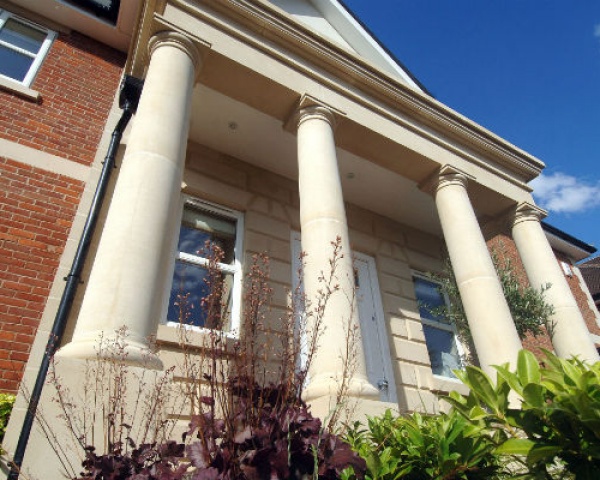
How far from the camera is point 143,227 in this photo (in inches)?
143

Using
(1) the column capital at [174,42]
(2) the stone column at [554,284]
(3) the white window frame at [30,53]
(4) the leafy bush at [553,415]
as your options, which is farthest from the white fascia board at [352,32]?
(4) the leafy bush at [553,415]

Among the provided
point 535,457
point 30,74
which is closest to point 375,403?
point 535,457

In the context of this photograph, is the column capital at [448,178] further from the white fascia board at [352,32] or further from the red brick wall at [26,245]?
the red brick wall at [26,245]

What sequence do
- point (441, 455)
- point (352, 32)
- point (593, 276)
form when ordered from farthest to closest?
1. point (593, 276)
2. point (352, 32)
3. point (441, 455)

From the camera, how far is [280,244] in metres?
7.28

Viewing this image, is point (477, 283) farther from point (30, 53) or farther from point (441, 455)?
point (30, 53)

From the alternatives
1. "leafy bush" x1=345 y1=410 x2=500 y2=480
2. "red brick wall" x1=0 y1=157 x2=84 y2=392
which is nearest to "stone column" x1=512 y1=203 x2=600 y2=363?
"leafy bush" x1=345 y1=410 x2=500 y2=480

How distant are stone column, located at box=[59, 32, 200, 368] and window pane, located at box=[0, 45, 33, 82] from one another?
3346mm

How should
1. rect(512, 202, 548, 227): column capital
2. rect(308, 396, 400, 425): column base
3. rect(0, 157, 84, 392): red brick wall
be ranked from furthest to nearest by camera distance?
1. rect(512, 202, 548, 227): column capital
2. rect(0, 157, 84, 392): red brick wall
3. rect(308, 396, 400, 425): column base

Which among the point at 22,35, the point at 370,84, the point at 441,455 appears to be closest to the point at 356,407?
the point at 441,455

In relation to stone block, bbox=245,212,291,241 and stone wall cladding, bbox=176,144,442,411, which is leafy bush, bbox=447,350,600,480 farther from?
stone block, bbox=245,212,291,241

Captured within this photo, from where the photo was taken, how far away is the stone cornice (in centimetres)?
599

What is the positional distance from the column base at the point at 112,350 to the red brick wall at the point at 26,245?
2.22 m

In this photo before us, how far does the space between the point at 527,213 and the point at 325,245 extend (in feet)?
17.5
